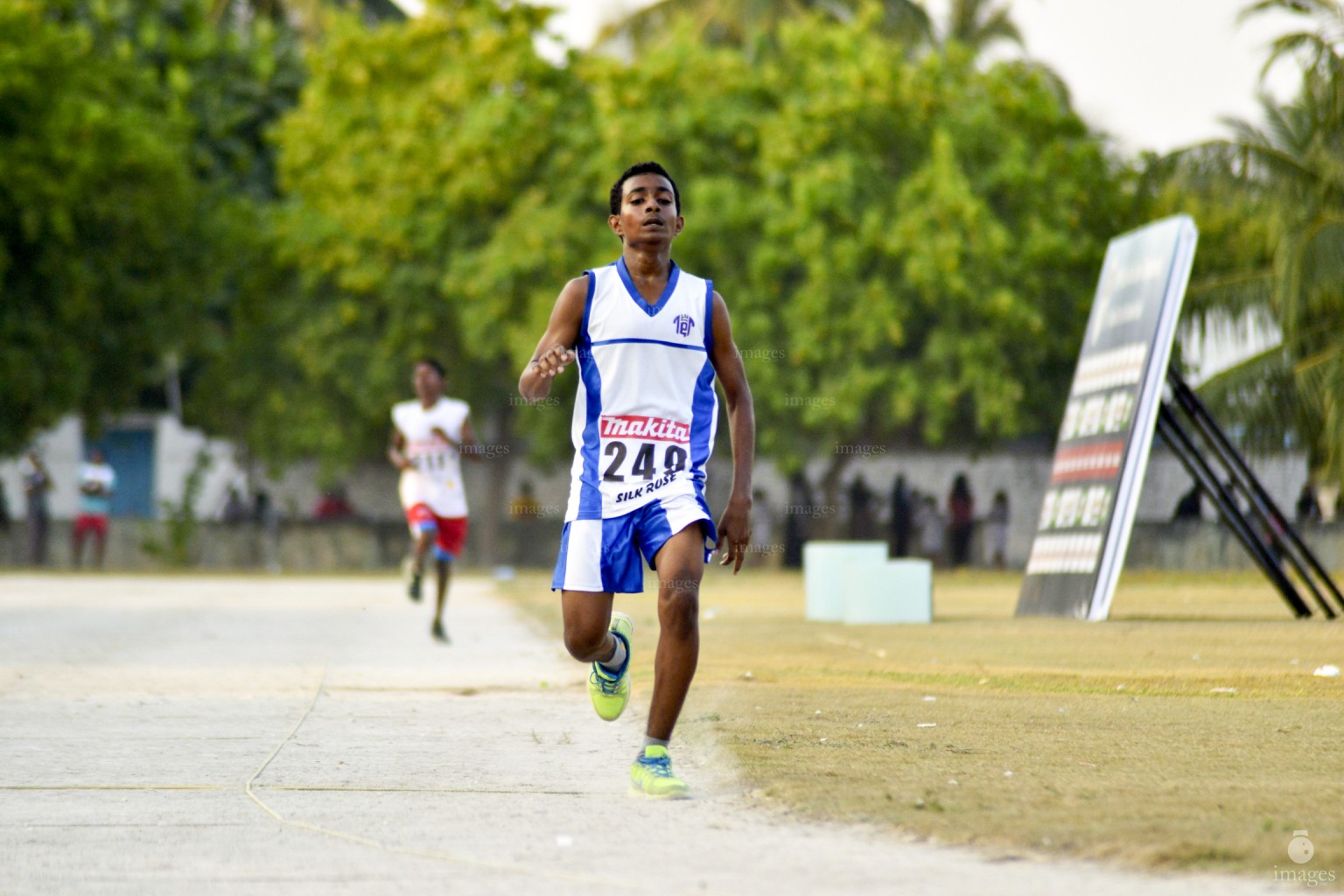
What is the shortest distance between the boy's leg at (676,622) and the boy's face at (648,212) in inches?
40.0

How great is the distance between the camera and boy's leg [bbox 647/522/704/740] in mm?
6574

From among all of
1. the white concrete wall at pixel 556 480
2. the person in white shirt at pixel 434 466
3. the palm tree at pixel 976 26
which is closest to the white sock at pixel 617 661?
the person in white shirt at pixel 434 466

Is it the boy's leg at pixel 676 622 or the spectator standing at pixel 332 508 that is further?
the spectator standing at pixel 332 508

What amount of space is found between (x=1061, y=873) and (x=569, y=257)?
104ft

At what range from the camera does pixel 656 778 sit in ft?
21.4

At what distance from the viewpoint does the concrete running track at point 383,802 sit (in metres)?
5.03

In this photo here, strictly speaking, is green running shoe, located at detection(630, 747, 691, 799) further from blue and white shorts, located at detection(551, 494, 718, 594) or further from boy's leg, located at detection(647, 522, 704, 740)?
blue and white shorts, located at detection(551, 494, 718, 594)

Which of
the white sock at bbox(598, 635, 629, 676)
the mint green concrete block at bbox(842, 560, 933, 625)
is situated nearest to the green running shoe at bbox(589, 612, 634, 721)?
the white sock at bbox(598, 635, 629, 676)

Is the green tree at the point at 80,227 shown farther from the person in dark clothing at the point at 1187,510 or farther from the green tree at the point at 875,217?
the person in dark clothing at the point at 1187,510

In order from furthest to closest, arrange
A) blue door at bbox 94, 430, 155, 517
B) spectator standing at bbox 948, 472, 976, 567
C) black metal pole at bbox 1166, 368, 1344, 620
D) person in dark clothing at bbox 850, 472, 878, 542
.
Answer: blue door at bbox 94, 430, 155, 517
person in dark clothing at bbox 850, 472, 878, 542
spectator standing at bbox 948, 472, 976, 567
black metal pole at bbox 1166, 368, 1344, 620

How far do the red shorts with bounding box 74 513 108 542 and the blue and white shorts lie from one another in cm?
3108

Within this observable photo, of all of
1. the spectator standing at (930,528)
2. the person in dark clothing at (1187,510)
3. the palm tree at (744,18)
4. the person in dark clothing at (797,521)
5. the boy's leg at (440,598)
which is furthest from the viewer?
the palm tree at (744,18)

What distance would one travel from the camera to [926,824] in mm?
5754

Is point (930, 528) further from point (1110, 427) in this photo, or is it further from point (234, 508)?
point (1110, 427)
